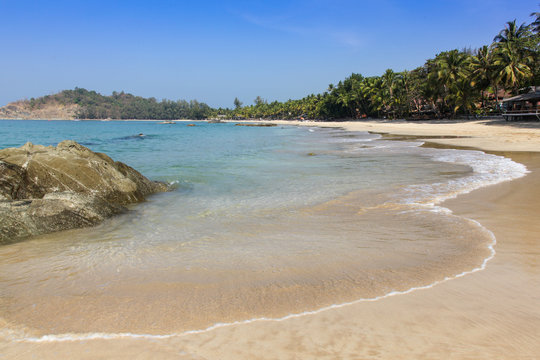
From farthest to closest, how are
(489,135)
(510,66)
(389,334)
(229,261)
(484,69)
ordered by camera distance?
(484,69) < (510,66) < (489,135) < (229,261) < (389,334)

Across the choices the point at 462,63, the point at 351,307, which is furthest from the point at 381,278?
the point at 462,63

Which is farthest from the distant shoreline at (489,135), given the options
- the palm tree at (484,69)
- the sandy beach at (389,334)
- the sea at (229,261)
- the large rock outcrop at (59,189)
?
the large rock outcrop at (59,189)

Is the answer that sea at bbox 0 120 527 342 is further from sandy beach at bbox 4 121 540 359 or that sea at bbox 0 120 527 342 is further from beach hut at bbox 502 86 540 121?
beach hut at bbox 502 86 540 121

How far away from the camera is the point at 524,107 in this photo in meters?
38.7

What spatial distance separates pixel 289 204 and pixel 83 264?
4629 mm

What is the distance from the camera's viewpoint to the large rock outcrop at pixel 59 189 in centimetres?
601

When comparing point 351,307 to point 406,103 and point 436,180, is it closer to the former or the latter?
point 436,180

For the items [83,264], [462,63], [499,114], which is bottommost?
[83,264]

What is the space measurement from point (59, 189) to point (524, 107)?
154ft

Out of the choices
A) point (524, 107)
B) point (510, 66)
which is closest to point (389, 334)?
point (524, 107)

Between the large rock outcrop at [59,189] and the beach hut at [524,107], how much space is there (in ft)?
133

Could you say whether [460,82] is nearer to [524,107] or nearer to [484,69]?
[484,69]

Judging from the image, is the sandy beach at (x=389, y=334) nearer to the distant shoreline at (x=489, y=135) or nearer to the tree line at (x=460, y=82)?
the distant shoreline at (x=489, y=135)

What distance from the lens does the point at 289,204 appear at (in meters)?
8.07
